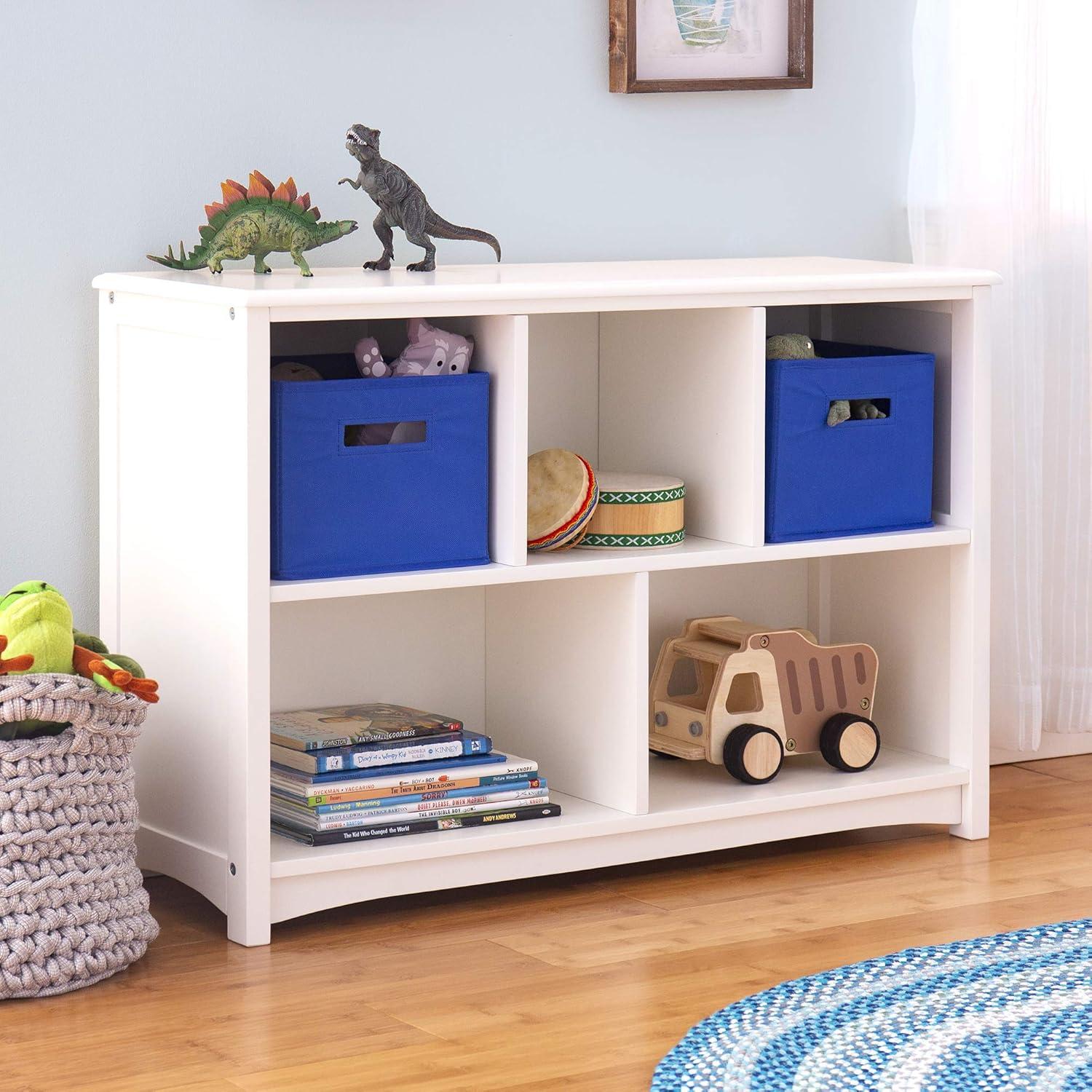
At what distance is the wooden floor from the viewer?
166 cm

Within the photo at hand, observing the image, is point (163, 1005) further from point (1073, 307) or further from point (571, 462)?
point (1073, 307)

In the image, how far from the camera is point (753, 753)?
233 cm

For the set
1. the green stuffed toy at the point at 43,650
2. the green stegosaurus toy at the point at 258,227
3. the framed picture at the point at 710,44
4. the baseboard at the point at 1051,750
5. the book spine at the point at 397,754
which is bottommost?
the baseboard at the point at 1051,750

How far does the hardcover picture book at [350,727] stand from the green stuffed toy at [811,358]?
609 millimetres

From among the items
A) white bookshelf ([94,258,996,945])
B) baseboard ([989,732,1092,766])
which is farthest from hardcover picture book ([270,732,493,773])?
baseboard ([989,732,1092,766])

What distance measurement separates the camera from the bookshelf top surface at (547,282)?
193 cm

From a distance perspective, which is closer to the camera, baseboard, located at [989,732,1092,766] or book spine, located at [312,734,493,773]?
book spine, located at [312,734,493,773]

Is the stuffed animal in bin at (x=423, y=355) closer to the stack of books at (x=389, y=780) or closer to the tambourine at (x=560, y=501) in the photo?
the tambourine at (x=560, y=501)

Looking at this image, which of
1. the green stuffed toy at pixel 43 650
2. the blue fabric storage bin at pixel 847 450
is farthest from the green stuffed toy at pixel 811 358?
the green stuffed toy at pixel 43 650

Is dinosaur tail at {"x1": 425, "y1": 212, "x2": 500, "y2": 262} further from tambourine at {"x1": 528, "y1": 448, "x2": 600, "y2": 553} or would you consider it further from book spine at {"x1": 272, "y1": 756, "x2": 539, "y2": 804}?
book spine at {"x1": 272, "y1": 756, "x2": 539, "y2": 804}

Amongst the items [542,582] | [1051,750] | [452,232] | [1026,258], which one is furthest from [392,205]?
[1051,750]

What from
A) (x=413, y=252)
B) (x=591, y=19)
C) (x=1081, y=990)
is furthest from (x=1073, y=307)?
(x=1081, y=990)

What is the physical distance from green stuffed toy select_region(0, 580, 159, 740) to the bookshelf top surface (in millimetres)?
360

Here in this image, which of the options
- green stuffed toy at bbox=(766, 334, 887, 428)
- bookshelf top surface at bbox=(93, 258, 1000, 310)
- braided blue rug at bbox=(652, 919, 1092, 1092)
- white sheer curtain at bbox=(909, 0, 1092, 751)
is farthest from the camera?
white sheer curtain at bbox=(909, 0, 1092, 751)
